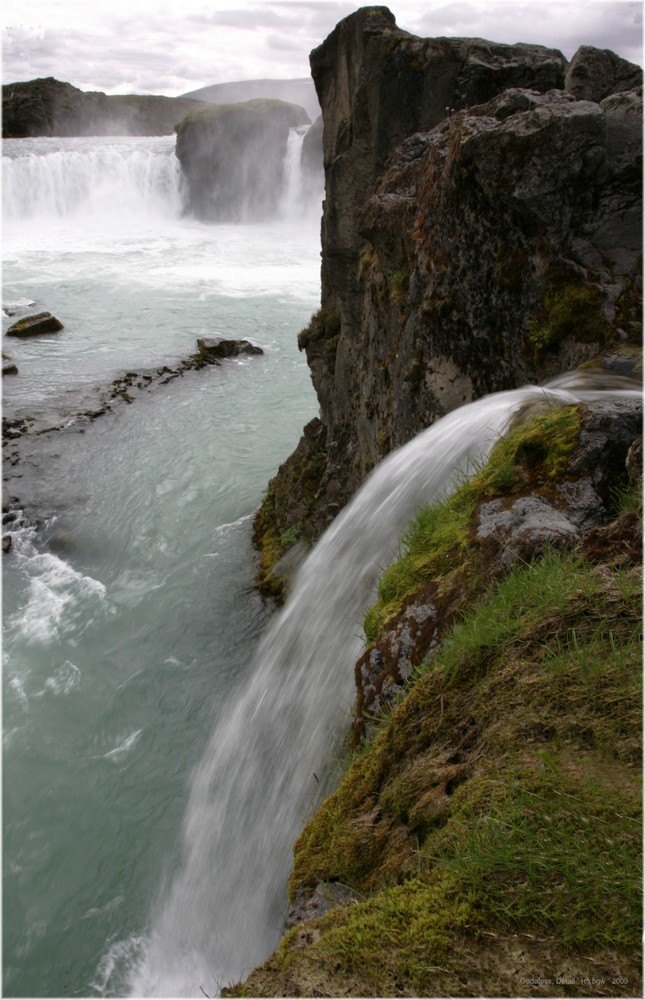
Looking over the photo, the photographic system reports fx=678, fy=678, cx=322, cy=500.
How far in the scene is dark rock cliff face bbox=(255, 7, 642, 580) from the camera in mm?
5848

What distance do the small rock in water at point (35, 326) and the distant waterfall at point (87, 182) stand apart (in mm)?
24939

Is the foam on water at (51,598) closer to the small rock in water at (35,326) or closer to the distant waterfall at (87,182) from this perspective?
the small rock in water at (35,326)

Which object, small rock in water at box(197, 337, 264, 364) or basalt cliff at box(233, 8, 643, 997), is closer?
basalt cliff at box(233, 8, 643, 997)

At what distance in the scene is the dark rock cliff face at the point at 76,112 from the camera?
214ft

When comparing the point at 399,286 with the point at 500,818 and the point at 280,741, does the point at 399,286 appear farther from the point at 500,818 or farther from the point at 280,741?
the point at 500,818

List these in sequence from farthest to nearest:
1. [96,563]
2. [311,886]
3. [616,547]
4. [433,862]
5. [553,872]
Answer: [96,563] → [616,547] → [311,886] → [433,862] → [553,872]

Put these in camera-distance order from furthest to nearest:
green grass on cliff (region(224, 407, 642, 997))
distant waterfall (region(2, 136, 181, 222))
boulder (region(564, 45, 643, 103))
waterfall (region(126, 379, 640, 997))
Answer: distant waterfall (region(2, 136, 181, 222)) → boulder (region(564, 45, 643, 103)) → waterfall (region(126, 379, 640, 997)) → green grass on cliff (region(224, 407, 642, 997))

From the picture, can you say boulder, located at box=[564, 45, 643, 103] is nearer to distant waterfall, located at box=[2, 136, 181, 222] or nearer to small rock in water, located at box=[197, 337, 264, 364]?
small rock in water, located at box=[197, 337, 264, 364]

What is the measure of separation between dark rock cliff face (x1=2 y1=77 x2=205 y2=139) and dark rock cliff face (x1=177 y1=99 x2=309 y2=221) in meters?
22.9

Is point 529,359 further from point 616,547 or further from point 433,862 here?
point 433,862

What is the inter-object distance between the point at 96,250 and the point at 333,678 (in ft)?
123

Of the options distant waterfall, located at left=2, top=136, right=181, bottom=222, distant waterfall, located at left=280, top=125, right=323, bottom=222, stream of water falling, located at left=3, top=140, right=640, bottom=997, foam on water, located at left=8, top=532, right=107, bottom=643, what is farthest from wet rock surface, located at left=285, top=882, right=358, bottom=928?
distant waterfall, located at left=280, top=125, right=323, bottom=222

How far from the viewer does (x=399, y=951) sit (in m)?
2.18

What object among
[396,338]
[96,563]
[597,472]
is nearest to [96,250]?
[96,563]
